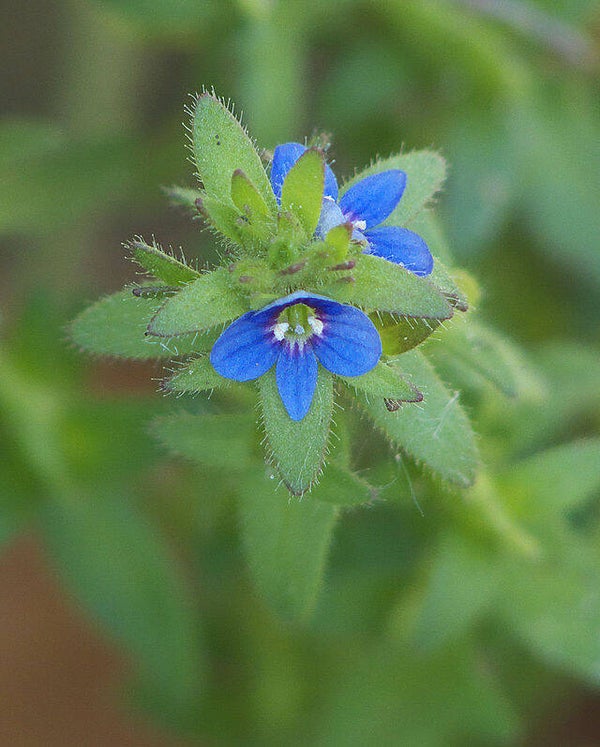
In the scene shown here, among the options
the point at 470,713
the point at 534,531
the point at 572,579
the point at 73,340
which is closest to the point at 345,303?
the point at 73,340

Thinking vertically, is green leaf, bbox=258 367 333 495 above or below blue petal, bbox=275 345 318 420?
below

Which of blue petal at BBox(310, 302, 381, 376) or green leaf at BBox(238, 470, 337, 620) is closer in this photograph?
blue petal at BBox(310, 302, 381, 376)

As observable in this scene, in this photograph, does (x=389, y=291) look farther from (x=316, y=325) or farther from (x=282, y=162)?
(x=282, y=162)

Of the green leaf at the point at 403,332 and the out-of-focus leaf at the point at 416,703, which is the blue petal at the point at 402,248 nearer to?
the green leaf at the point at 403,332

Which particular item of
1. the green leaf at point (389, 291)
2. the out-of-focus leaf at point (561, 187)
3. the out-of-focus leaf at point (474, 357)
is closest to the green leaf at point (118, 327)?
the green leaf at point (389, 291)

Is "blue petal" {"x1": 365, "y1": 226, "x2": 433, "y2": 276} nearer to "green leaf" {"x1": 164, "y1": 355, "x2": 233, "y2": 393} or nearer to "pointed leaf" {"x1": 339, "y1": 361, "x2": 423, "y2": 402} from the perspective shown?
"pointed leaf" {"x1": 339, "y1": 361, "x2": 423, "y2": 402}

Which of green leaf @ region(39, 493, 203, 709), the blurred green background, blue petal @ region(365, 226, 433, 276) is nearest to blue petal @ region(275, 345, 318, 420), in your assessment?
blue petal @ region(365, 226, 433, 276)

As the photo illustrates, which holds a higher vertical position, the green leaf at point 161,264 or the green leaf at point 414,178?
the green leaf at point 414,178
